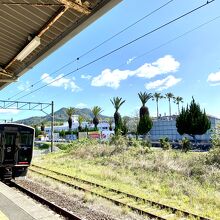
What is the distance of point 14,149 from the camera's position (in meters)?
15.7

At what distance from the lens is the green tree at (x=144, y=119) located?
63.3 metres

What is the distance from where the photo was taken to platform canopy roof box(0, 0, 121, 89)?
809 cm

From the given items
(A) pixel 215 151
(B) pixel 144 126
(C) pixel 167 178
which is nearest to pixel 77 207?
(C) pixel 167 178

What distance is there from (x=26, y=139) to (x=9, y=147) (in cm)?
98

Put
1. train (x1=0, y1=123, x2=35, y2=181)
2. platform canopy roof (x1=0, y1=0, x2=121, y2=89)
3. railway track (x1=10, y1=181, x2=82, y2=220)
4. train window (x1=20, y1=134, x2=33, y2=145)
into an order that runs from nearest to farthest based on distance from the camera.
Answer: platform canopy roof (x1=0, y1=0, x2=121, y2=89), railway track (x1=10, y1=181, x2=82, y2=220), train (x1=0, y1=123, x2=35, y2=181), train window (x1=20, y1=134, x2=33, y2=145)

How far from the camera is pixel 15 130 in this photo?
51.8 feet

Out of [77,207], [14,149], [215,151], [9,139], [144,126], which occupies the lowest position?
[77,207]

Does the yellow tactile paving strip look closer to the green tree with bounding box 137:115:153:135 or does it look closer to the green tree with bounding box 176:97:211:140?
the green tree with bounding box 176:97:211:140

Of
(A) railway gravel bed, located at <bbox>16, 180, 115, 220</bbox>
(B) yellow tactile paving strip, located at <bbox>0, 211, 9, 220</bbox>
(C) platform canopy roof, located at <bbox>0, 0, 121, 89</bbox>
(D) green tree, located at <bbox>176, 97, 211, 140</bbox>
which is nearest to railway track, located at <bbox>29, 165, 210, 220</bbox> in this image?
(A) railway gravel bed, located at <bbox>16, 180, 115, 220</bbox>

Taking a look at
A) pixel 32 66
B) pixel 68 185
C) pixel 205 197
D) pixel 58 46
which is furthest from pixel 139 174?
pixel 58 46

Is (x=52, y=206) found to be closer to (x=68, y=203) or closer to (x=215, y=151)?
(x=68, y=203)

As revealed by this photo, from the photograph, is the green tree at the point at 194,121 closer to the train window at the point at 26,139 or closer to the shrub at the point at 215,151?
the shrub at the point at 215,151

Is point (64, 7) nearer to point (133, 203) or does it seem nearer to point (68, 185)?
point (133, 203)

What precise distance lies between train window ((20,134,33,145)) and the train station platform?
452 cm
